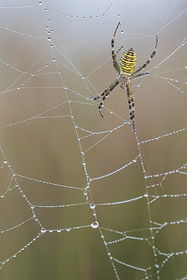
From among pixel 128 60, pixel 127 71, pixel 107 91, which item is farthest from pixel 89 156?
pixel 128 60

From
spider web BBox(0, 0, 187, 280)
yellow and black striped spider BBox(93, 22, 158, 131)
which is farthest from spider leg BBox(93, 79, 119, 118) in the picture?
spider web BBox(0, 0, 187, 280)

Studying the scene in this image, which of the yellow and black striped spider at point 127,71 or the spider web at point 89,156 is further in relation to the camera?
the spider web at point 89,156

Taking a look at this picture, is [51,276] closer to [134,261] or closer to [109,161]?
[134,261]

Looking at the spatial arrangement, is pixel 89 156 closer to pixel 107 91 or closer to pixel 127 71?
pixel 107 91

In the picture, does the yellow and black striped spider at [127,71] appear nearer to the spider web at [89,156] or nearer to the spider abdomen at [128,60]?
the spider abdomen at [128,60]

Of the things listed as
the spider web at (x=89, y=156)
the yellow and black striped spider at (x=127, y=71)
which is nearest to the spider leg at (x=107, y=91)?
the yellow and black striped spider at (x=127, y=71)

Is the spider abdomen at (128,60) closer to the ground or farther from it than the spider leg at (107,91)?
farther from it

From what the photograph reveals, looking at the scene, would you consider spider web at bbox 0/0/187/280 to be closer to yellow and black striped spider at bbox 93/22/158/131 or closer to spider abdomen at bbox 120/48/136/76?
yellow and black striped spider at bbox 93/22/158/131

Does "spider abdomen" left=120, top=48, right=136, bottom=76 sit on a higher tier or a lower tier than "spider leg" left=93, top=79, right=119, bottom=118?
higher
